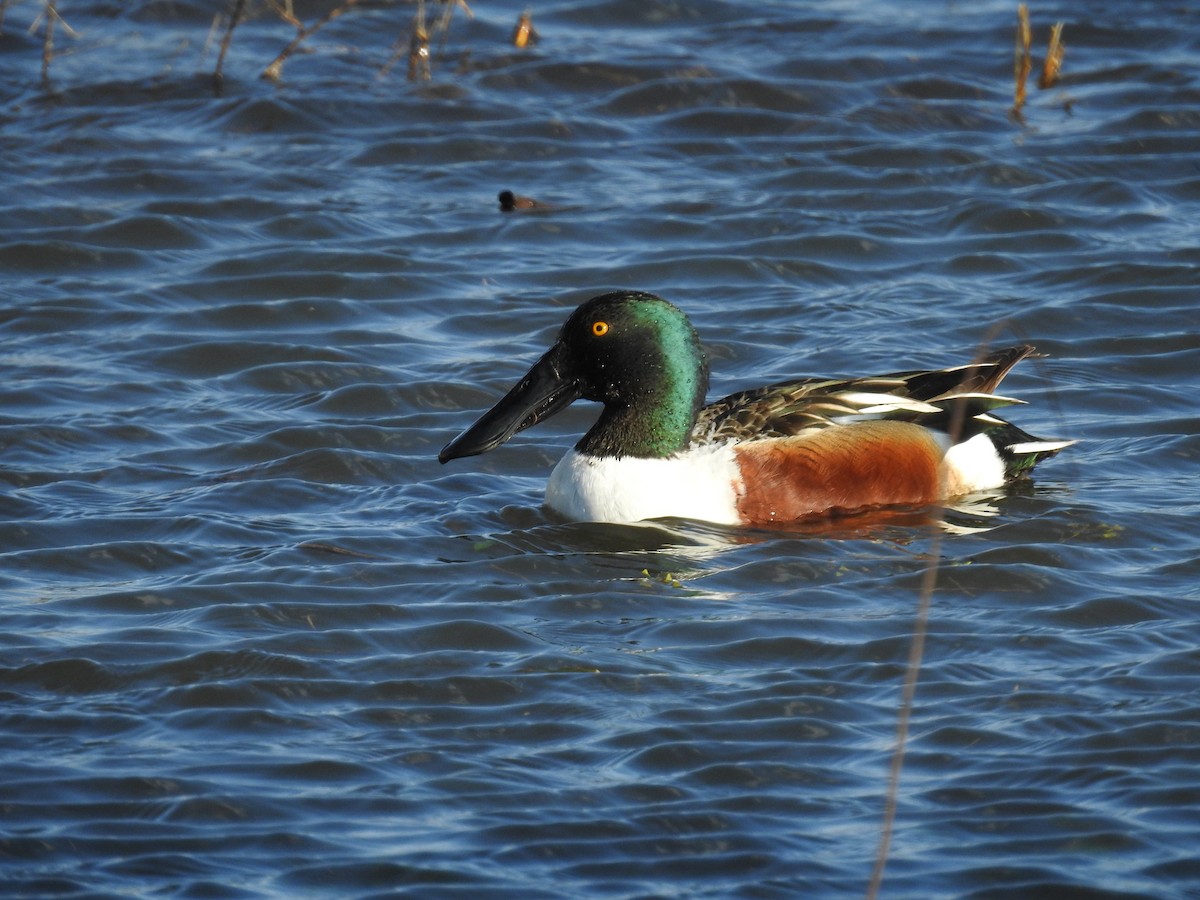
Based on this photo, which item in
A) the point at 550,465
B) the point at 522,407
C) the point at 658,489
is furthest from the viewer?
the point at 550,465

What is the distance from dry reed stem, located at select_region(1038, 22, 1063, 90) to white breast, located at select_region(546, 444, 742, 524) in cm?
543

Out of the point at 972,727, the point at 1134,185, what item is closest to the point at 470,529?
the point at 972,727

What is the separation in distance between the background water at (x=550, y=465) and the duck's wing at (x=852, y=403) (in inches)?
13.1

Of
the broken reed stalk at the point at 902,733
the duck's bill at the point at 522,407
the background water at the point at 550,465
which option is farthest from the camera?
the duck's bill at the point at 522,407

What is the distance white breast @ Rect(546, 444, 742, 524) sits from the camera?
689 centimetres

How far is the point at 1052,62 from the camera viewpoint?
1141 centimetres

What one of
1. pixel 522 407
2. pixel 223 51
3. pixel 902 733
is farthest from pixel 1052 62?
pixel 902 733

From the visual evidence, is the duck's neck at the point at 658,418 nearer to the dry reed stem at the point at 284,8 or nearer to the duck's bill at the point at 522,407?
the duck's bill at the point at 522,407

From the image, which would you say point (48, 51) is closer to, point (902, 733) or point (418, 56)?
point (418, 56)

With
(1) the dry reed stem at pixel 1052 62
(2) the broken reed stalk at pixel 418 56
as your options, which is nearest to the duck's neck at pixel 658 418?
(2) the broken reed stalk at pixel 418 56

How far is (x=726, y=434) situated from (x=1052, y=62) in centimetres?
538

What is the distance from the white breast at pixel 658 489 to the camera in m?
6.89

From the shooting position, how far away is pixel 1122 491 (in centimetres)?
708

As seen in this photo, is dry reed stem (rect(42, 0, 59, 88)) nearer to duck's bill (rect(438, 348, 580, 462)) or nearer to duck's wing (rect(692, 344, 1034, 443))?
duck's bill (rect(438, 348, 580, 462))
